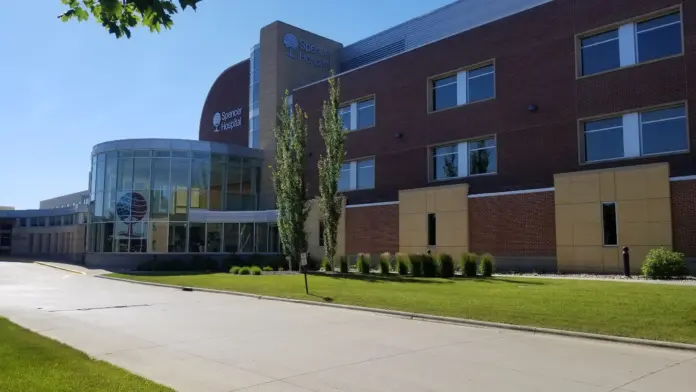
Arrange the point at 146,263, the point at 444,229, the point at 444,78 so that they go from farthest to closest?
the point at 146,263, the point at 444,78, the point at 444,229

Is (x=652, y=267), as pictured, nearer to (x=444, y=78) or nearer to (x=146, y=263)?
(x=444, y=78)

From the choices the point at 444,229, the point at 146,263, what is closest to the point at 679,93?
the point at 444,229

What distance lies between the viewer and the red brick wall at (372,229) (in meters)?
33.9

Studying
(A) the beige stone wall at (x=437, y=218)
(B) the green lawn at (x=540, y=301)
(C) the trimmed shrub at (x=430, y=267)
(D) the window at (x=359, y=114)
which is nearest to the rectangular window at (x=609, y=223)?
(B) the green lawn at (x=540, y=301)

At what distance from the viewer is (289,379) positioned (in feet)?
23.9

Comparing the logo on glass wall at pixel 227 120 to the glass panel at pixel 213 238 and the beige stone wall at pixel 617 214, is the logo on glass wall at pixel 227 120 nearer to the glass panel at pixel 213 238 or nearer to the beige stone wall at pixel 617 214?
the glass panel at pixel 213 238

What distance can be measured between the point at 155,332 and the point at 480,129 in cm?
2359

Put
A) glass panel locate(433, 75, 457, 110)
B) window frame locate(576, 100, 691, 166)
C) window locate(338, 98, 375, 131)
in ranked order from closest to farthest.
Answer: window frame locate(576, 100, 691, 166)
glass panel locate(433, 75, 457, 110)
window locate(338, 98, 375, 131)

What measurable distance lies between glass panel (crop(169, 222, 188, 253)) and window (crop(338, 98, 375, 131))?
1338 cm

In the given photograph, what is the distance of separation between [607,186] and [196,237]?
26603mm

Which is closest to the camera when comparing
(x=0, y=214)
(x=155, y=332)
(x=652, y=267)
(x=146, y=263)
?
(x=155, y=332)

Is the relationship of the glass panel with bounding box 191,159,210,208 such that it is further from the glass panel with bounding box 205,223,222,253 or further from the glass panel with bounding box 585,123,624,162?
the glass panel with bounding box 585,123,624,162

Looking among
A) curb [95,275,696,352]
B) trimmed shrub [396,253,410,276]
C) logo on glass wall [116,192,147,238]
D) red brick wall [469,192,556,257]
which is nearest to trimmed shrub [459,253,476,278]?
trimmed shrub [396,253,410,276]

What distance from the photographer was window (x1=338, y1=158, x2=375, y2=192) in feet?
122
